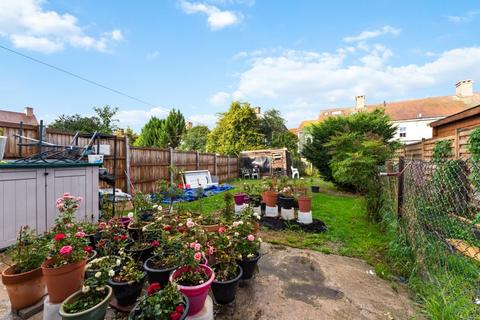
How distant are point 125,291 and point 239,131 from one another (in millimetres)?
15418

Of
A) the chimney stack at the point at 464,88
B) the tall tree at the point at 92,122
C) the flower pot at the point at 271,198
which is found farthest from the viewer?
the chimney stack at the point at 464,88

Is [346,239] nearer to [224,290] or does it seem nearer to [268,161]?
[224,290]

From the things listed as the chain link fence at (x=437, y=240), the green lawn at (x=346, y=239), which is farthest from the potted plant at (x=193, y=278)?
the green lawn at (x=346, y=239)

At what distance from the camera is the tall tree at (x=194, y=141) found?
2033cm

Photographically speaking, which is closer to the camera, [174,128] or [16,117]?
[16,117]

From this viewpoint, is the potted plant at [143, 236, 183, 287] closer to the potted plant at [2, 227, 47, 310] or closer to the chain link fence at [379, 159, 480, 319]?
the potted plant at [2, 227, 47, 310]

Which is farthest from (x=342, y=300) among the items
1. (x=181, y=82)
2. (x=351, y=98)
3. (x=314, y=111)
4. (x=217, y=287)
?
(x=314, y=111)

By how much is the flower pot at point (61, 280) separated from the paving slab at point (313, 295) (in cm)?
35

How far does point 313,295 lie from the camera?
1.98 m

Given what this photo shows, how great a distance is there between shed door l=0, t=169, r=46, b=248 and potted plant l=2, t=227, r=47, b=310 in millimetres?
1185

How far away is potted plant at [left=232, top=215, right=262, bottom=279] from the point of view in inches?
81.7

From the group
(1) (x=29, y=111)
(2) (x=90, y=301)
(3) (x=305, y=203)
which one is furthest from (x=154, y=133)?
(2) (x=90, y=301)

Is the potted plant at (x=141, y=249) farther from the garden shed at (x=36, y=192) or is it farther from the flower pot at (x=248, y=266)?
the garden shed at (x=36, y=192)

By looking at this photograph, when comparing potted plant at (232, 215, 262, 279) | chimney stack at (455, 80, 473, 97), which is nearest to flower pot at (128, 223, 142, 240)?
potted plant at (232, 215, 262, 279)
